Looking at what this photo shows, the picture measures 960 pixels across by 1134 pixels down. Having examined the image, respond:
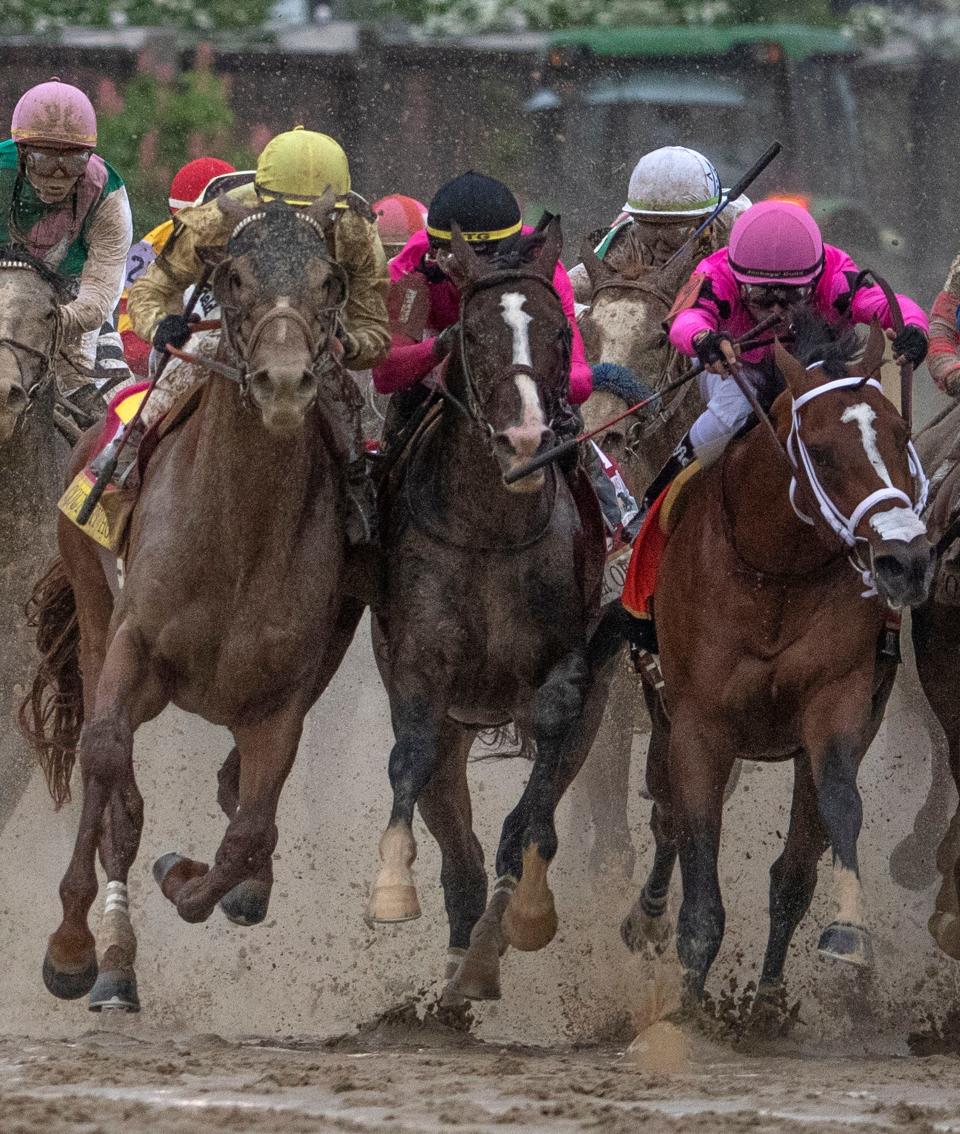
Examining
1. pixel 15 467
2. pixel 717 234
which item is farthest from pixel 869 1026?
pixel 15 467

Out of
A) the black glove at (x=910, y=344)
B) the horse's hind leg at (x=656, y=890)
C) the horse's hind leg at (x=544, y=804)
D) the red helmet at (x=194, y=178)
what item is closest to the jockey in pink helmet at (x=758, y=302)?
the black glove at (x=910, y=344)

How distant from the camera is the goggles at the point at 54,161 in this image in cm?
959

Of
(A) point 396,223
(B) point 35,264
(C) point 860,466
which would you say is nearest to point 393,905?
(C) point 860,466

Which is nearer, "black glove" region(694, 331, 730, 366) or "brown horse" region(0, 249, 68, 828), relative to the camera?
"black glove" region(694, 331, 730, 366)

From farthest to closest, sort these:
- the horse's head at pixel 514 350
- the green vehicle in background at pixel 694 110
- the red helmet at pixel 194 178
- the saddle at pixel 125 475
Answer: the green vehicle in background at pixel 694 110 → the red helmet at pixel 194 178 → the saddle at pixel 125 475 → the horse's head at pixel 514 350

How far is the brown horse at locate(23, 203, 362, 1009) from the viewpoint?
728 centimetres

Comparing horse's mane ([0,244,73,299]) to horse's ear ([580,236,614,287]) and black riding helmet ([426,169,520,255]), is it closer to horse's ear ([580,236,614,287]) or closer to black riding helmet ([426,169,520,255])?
horse's ear ([580,236,614,287])

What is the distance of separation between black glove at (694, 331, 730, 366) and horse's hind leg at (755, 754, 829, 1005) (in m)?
1.34

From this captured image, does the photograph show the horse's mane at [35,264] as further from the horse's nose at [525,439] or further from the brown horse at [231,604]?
the horse's nose at [525,439]

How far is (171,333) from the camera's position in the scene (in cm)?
754

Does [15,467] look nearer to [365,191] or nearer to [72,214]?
[72,214]

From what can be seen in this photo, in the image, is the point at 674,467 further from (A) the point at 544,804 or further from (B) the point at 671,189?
(B) the point at 671,189

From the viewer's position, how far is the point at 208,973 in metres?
9.69

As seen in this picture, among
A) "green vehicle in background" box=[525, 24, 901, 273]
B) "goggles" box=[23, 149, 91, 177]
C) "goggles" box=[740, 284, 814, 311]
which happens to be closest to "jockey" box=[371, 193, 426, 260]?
"goggles" box=[23, 149, 91, 177]
